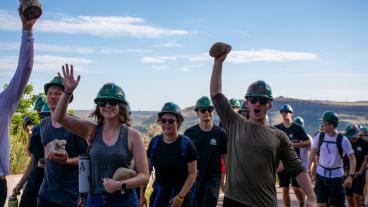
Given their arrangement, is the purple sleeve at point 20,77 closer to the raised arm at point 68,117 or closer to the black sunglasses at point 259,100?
the raised arm at point 68,117

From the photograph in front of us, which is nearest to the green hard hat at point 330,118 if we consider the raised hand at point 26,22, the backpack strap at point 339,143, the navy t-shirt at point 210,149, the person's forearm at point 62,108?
the backpack strap at point 339,143

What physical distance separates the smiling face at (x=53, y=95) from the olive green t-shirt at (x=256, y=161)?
1.80m

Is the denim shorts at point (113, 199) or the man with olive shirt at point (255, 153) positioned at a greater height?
the man with olive shirt at point (255, 153)

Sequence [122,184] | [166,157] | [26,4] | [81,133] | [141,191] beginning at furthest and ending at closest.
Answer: [141,191]
[166,157]
[81,133]
[122,184]
[26,4]

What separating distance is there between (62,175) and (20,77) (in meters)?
1.87

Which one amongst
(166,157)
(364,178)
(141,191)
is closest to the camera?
(166,157)

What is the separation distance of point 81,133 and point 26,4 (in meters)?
1.44

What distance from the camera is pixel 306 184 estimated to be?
5305 millimetres

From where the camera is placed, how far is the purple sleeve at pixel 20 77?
174 inches

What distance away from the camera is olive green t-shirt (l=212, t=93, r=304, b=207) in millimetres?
5434

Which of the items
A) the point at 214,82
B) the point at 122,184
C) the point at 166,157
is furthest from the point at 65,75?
the point at 166,157

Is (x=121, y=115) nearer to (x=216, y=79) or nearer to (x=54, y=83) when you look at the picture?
(x=216, y=79)

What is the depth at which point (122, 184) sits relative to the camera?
4.91 m

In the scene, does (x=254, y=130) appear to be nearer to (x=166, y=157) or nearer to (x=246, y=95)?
(x=246, y=95)
